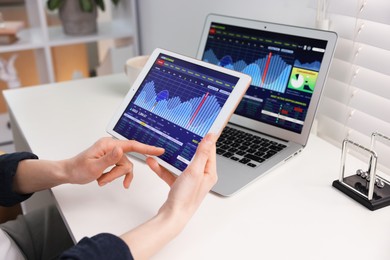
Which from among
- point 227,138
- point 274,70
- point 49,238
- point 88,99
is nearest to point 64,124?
point 88,99

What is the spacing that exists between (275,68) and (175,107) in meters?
0.28

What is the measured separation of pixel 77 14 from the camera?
1.91 meters

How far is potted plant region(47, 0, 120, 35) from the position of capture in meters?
1.87

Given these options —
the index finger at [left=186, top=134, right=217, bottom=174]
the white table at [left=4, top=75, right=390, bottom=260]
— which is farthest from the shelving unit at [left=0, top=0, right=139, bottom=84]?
the index finger at [left=186, top=134, right=217, bottom=174]

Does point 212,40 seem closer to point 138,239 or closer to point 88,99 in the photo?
point 88,99

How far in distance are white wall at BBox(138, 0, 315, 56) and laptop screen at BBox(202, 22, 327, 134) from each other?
0.18m

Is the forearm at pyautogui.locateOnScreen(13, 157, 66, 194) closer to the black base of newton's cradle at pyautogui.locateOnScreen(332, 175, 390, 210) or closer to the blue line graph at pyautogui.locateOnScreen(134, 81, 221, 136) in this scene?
the blue line graph at pyautogui.locateOnScreen(134, 81, 221, 136)

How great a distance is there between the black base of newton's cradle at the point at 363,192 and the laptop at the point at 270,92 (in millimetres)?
132

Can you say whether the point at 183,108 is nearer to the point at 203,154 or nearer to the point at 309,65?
the point at 203,154

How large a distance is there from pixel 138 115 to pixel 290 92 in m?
0.34

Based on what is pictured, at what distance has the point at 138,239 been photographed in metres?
0.58

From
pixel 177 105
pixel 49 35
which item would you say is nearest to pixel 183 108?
pixel 177 105

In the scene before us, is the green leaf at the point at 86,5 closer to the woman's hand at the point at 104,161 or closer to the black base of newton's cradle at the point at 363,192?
the woman's hand at the point at 104,161

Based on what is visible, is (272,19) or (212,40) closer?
(212,40)
